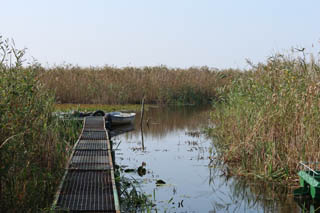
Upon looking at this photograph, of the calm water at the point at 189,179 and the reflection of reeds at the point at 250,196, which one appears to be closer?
the reflection of reeds at the point at 250,196

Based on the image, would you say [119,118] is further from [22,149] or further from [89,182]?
[22,149]

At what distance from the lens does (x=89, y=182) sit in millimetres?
6168

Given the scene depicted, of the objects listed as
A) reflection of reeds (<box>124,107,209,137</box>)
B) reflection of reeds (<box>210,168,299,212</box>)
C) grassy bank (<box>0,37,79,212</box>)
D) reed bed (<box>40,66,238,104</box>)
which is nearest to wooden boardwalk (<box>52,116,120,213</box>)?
grassy bank (<box>0,37,79,212</box>)

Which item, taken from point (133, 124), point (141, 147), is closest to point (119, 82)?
point (133, 124)

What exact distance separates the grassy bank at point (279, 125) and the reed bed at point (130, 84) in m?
12.0

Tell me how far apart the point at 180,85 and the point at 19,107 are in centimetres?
1918

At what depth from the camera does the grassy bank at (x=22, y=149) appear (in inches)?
189

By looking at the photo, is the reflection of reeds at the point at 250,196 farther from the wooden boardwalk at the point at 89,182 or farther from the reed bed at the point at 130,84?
the reed bed at the point at 130,84

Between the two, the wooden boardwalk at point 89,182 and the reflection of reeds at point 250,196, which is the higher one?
the wooden boardwalk at point 89,182

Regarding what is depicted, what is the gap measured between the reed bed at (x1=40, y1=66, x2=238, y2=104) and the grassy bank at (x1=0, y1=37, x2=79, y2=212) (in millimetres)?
13178

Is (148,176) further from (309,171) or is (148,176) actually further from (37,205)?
(37,205)

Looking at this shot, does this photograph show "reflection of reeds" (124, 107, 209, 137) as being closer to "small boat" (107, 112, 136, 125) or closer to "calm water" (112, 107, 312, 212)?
"small boat" (107, 112, 136, 125)

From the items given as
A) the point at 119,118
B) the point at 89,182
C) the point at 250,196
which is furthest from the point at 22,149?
the point at 119,118

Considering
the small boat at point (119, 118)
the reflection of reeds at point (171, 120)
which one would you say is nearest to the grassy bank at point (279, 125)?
the reflection of reeds at point (171, 120)
